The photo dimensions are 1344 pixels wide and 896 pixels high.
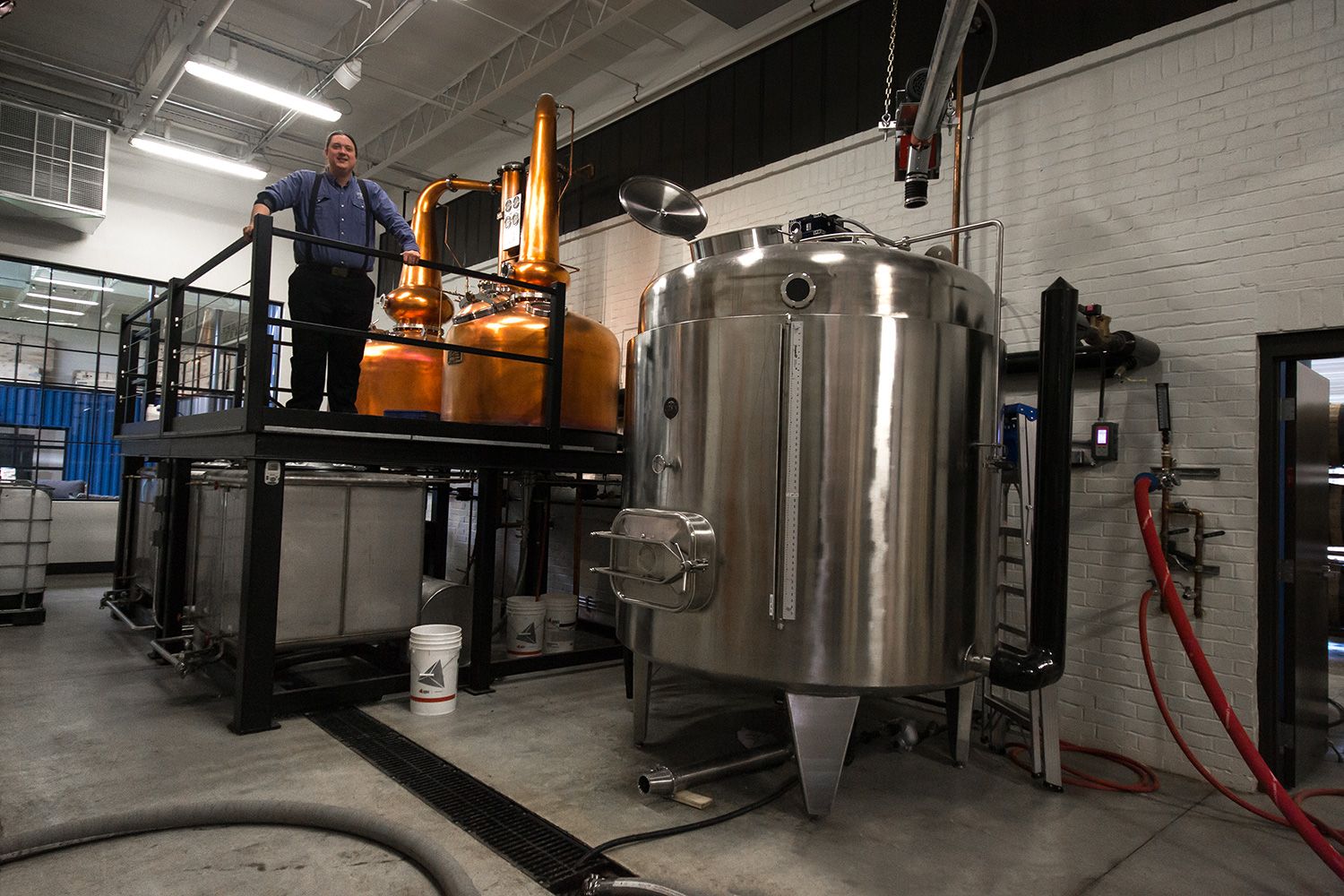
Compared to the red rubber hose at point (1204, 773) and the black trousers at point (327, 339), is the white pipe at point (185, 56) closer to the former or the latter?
the black trousers at point (327, 339)

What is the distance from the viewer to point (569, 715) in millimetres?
3834

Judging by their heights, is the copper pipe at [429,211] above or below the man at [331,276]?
above

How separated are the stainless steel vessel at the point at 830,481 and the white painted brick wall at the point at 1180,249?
1152 millimetres

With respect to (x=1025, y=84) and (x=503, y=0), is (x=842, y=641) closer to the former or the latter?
(x=1025, y=84)

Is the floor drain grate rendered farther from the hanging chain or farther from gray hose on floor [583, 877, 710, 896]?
the hanging chain

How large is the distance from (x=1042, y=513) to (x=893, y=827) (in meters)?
1.23

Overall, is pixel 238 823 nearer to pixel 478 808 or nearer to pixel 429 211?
pixel 478 808

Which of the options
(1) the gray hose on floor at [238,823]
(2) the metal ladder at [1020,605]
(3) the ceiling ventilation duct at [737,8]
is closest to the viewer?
(1) the gray hose on floor at [238,823]

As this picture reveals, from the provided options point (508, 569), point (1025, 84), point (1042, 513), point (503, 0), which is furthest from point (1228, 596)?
point (503, 0)

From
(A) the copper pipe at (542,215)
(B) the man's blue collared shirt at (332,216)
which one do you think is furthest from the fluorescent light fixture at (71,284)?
(A) the copper pipe at (542,215)

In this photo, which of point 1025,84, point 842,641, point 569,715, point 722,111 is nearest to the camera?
point 842,641

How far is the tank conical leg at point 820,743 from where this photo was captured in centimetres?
267

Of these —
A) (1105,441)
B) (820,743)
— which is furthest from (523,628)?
(1105,441)

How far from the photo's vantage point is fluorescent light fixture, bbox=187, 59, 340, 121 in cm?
621
